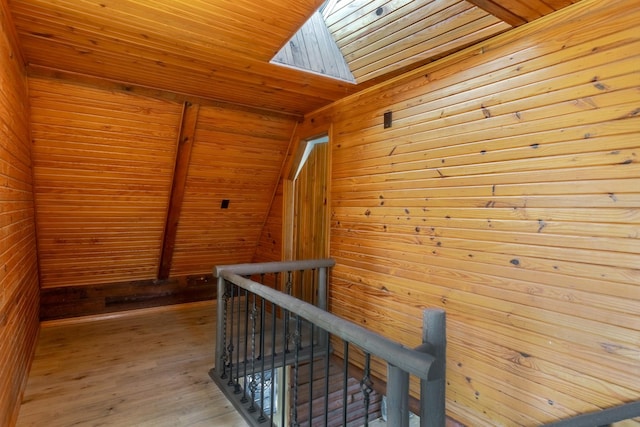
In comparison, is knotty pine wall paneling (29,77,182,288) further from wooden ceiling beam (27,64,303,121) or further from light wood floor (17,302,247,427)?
light wood floor (17,302,247,427)

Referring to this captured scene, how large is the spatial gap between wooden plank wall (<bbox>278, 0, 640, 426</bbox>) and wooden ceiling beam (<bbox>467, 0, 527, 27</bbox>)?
7cm

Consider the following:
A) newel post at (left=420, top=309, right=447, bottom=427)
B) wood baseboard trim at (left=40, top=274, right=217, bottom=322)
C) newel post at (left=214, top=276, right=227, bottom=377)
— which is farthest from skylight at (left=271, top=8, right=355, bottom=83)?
wood baseboard trim at (left=40, top=274, right=217, bottom=322)

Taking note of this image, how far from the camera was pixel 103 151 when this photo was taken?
9.86 ft

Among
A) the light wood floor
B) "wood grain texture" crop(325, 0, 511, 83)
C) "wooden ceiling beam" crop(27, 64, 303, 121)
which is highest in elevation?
"wood grain texture" crop(325, 0, 511, 83)

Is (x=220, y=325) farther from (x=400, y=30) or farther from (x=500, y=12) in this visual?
(x=500, y=12)

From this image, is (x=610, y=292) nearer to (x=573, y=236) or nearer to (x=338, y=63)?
(x=573, y=236)

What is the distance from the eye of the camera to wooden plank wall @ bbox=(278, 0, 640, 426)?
4.85 feet

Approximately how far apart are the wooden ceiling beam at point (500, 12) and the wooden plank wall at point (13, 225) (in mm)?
2240

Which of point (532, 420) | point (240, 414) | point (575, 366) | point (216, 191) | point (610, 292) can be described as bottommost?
point (240, 414)

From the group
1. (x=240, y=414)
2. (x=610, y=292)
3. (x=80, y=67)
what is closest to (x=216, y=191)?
(x=80, y=67)

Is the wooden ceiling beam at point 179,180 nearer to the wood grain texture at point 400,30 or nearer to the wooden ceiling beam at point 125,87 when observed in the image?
the wooden ceiling beam at point 125,87

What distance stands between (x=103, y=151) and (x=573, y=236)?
136 inches

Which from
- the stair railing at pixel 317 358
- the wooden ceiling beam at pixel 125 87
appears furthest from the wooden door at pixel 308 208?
the wooden ceiling beam at pixel 125 87

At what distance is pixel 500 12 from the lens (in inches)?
66.0
